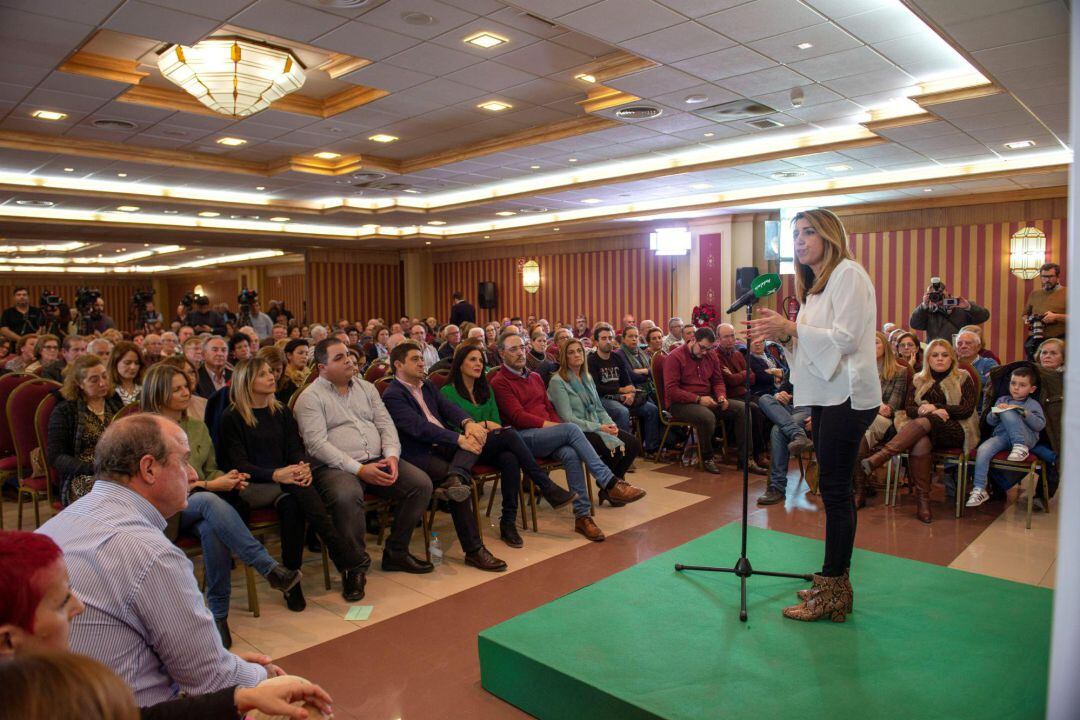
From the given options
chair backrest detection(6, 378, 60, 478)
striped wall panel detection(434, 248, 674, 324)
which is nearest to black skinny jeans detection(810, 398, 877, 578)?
chair backrest detection(6, 378, 60, 478)

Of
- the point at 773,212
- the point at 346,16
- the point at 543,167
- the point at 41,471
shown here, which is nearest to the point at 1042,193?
the point at 773,212

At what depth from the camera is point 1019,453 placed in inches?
186

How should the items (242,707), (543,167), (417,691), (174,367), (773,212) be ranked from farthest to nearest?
(773,212) → (543,167) → (174,367) → (417,691) → (242,707)

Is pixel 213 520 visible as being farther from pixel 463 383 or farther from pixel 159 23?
pixel 159 23

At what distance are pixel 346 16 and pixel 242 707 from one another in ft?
13.9

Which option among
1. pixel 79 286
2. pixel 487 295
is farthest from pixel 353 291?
pixel 79 286

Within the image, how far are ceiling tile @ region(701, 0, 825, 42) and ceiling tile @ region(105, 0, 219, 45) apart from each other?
122 inches

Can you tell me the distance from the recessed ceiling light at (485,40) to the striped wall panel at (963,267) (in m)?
8.12

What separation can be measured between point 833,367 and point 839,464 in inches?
14.1

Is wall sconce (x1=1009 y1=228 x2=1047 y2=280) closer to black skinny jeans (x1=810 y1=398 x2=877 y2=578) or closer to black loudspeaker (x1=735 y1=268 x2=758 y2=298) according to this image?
black loudspeaker (x1=735 y1=268 x2=758 y2=298)

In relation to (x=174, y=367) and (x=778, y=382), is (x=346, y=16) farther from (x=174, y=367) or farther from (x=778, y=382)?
(x=778, y=382)

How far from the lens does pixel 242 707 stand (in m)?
1.47

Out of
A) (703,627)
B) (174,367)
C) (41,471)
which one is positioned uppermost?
(174,367)

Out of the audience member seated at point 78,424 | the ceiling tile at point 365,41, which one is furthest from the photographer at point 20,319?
the audience member seated at point 78,424
